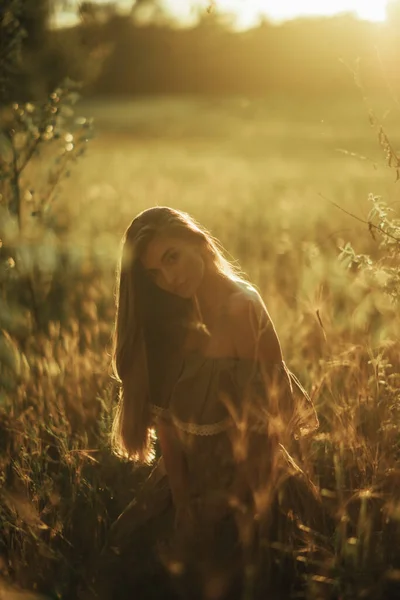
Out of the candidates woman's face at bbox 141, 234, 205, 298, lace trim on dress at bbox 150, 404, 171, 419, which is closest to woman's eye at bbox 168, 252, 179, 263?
woman's face at bbox 141, 234, 205, 298

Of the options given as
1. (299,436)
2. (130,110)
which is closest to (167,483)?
(299,436)

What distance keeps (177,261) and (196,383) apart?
0.43 m

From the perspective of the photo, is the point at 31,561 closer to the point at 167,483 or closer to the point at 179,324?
the point at 167,483

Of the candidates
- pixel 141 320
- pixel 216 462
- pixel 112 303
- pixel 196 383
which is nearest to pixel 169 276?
pixel 141 320

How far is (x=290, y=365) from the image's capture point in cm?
394

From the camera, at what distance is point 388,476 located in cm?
262

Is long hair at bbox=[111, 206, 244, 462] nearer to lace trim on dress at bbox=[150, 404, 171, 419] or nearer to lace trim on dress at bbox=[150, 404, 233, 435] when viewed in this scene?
lace trim on dress at bbox=[150, 404, 171, 419]

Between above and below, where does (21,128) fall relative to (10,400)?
above

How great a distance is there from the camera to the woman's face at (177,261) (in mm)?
2510

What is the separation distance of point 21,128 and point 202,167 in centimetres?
1547

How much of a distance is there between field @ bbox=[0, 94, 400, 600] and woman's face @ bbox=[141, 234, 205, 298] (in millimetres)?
492

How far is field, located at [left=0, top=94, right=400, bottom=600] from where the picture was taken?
2.53 m

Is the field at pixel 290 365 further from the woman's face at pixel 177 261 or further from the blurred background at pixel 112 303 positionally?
the woman's face at pixel 177 261

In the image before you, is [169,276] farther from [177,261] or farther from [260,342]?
[260,342]
